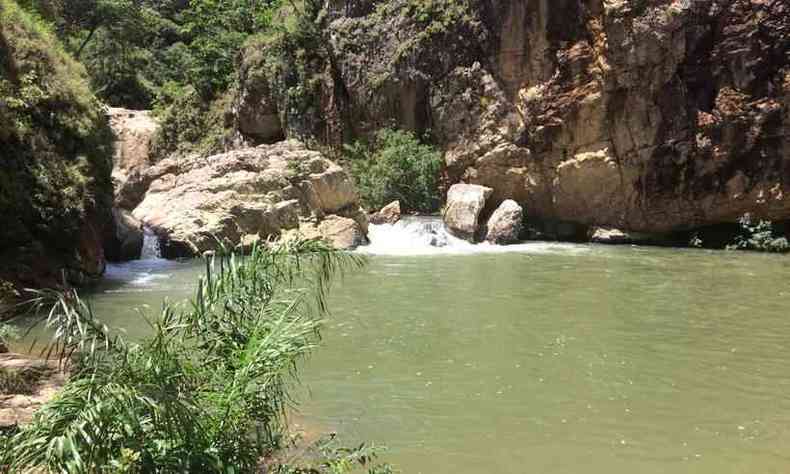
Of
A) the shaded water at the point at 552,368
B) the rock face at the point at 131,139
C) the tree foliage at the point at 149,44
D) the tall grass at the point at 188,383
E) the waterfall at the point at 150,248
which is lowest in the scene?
the shaded water at the point at 552,368

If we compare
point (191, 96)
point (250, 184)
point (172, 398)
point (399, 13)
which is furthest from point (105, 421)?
point (191, 96)

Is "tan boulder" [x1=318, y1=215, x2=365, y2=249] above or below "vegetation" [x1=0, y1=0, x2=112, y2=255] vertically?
below

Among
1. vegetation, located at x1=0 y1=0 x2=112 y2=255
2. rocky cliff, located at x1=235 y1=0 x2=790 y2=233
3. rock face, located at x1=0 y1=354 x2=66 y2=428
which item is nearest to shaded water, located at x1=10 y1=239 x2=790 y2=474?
vegetation, located at x1=0 y1=0 x2=112 y2=255

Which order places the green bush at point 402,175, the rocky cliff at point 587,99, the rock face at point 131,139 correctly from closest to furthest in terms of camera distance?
the rocky cliff at point 587,99, the green bush at point 402,175, the rock face at point 131,139

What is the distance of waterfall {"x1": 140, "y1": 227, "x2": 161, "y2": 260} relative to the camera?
1848cm

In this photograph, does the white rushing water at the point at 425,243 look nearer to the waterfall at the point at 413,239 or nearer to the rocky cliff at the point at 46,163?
the waterfall at the point at 413,239

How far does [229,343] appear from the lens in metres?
4.45

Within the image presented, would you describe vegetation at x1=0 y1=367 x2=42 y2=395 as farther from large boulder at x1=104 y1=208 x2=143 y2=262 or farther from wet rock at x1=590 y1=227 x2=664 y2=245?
wet rock at x1=590 y1=227 x2=664 y2=245

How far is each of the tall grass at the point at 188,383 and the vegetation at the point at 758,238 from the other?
61.3 feet

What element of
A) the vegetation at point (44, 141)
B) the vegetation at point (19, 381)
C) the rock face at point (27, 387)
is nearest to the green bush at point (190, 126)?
the vegetation at point (44, 141)

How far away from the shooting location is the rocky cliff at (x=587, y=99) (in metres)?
20.6

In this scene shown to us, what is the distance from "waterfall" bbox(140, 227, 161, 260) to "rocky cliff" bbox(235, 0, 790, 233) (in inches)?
418

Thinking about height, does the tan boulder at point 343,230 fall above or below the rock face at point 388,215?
below

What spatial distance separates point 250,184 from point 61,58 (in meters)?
6.19
